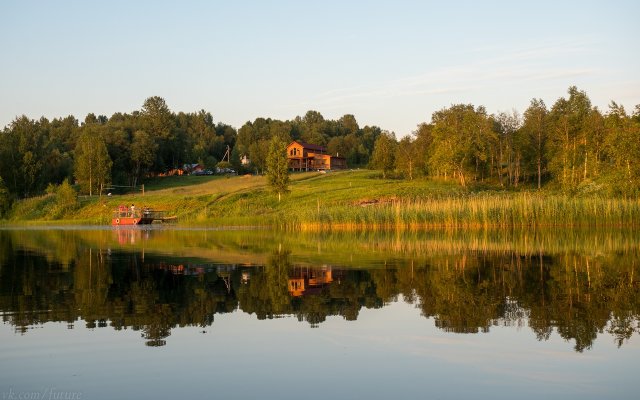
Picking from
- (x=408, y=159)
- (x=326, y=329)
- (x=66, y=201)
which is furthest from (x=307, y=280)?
(x=408, y=159)

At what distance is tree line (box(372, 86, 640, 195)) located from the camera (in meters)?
89.2

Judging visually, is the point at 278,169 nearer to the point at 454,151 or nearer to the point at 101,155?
the point at 454,151

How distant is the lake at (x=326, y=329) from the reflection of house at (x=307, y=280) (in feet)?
0.33

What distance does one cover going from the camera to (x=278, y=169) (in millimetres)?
84188

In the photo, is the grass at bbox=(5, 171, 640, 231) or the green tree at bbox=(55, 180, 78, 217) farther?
the green tree at bbox=(55, 180, 78, 217)

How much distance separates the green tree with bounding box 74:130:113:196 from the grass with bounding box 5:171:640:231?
6856 mm

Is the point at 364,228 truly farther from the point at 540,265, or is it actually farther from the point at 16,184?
the point at 16,184

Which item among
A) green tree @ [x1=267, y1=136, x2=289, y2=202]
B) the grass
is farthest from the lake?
green tree @ [x1=267, y1=136, x2=289, y2=202]

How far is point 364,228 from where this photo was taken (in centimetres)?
5334

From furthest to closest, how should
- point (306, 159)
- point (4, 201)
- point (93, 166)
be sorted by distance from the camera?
point (306, 159) → point (93, 166) → point (4, 201)

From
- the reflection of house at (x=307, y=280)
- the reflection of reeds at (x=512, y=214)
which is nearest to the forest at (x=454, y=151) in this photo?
the reflection of reeds at (x=512, y=214)

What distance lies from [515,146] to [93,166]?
6680cm

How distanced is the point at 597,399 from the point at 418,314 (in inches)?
261

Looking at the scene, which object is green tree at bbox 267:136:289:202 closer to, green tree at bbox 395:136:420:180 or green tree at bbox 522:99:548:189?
green tree at bbox 395:136:420:180
